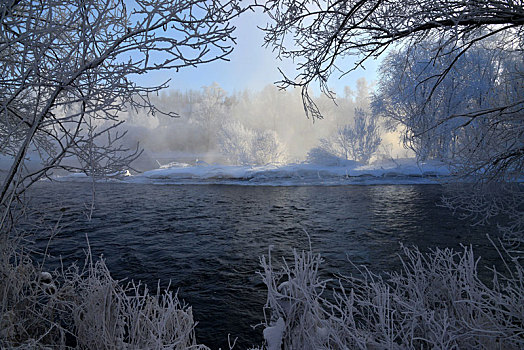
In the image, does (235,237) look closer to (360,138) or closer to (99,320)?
(99,320)

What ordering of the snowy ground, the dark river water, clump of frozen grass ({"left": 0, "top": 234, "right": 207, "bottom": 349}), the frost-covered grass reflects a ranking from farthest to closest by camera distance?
the snowy ground → the dark river water → clump of frozen grass ({"left": 0, "top": 234, "right": 207, "bottom": 349}) → the frost-covered grass

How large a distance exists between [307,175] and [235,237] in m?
16.4

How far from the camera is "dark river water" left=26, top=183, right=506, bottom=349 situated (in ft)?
18.9

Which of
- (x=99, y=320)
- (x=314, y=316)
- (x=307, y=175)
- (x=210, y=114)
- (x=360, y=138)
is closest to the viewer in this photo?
(x=314, y=316)

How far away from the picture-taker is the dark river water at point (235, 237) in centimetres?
576

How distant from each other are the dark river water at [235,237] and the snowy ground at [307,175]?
18.3ft

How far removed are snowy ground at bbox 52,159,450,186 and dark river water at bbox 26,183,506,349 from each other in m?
5.58

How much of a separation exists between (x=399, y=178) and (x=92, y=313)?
2355 cm

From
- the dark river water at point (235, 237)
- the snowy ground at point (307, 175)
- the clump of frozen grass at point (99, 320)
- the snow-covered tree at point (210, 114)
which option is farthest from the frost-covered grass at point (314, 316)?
the snow-covered tree at point (210, 114)

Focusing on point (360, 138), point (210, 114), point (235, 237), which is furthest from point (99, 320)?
point (210, 114)

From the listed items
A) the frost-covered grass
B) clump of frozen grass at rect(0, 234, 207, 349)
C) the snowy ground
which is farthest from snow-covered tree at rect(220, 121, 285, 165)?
the frost-covered grass

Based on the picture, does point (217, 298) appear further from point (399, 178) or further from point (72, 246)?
point (399, 178)

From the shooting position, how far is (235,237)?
9.86 metres

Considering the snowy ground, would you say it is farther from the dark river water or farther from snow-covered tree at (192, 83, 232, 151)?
snow-covered tree at (192, 83, 232, 151)
